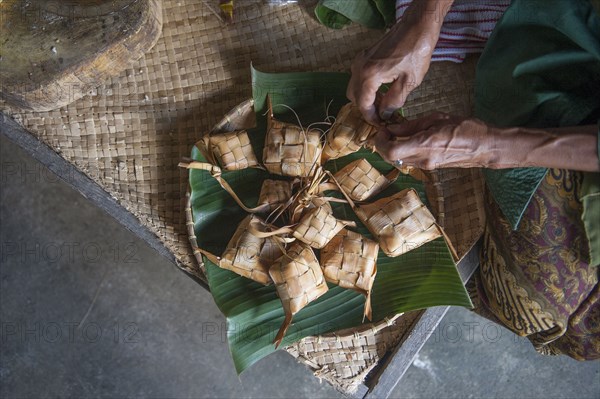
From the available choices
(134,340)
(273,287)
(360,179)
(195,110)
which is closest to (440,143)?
(360,179)

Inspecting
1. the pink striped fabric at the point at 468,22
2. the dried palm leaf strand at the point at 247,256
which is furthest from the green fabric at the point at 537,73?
the dried palm leaf strand at the point at 247,256

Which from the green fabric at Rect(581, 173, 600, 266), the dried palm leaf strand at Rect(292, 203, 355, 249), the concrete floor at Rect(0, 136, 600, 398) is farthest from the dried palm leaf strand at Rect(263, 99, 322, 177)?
the concrete floor at Rect(0, 136, 600, 398)

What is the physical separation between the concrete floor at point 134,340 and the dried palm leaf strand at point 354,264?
36.9 inches

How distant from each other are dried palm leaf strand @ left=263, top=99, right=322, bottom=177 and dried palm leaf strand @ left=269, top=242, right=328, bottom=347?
185 millimetres

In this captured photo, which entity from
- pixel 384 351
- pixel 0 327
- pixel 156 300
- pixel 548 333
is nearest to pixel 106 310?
pixel 156 300

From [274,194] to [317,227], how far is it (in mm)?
130

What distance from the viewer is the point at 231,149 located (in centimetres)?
133

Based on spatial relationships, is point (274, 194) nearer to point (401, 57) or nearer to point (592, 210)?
point (401, 57)

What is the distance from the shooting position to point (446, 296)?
1.28m

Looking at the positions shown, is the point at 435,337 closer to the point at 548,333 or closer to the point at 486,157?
the point at 548,333

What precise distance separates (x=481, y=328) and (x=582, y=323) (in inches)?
36.0

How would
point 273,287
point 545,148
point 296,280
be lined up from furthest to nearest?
point 273,287 → point 296,280 → point 545,148

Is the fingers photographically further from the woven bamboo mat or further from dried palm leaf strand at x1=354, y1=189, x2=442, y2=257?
the woven bamboo mat

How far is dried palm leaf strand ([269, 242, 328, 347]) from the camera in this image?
1.26m
